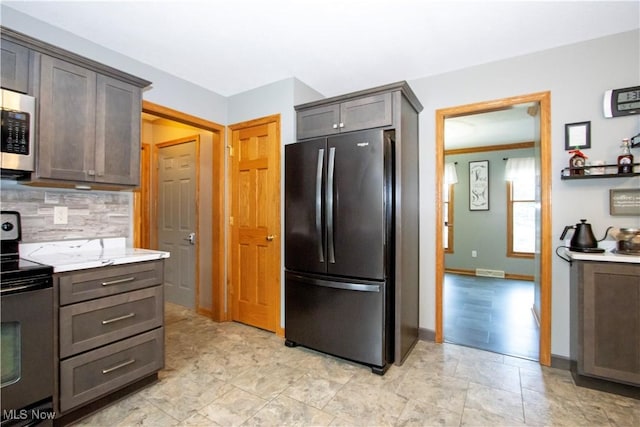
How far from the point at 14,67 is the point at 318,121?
6.61 feet

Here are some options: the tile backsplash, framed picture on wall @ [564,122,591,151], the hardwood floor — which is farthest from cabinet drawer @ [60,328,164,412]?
framed picture on wall @ [564,122,591,151]

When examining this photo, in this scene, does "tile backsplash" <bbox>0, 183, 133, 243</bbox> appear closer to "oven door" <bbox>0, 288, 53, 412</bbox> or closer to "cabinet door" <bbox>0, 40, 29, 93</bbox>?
"cabinet door" <bbox>0, 40, 29, 93</bbox>

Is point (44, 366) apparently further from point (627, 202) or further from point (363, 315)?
point (627, 202)

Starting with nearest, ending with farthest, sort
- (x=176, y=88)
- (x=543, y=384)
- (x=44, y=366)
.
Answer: (x=44, y=366) < (x=543, y=384) < (x=176, y=88)

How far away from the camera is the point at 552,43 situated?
92.7 inches

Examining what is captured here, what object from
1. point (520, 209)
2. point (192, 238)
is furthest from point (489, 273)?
point (192, 238)

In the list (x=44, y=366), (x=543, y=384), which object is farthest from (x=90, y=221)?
(x=543, y=384)

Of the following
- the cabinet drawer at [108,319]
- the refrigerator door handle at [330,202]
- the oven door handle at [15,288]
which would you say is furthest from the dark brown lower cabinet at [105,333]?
the refrigerator door handle at [330,202]

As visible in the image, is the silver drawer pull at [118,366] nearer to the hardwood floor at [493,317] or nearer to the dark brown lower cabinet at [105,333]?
the dark brown lower cabinet at [105,333]

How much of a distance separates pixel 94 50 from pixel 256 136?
1.44 m

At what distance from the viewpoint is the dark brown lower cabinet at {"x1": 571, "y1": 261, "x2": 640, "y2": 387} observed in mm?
1893

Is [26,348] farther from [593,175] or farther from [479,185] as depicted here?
[479,185]

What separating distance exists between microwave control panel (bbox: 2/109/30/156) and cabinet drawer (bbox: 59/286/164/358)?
36.7 inches

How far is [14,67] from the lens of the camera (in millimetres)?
1713
